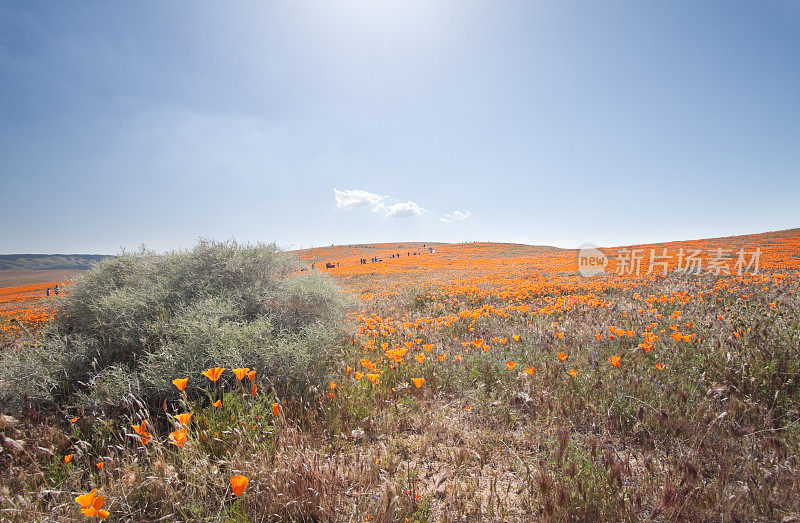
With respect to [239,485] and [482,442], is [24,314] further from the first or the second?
[482,442]

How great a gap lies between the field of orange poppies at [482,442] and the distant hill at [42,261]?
189 m

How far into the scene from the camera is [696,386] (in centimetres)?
316

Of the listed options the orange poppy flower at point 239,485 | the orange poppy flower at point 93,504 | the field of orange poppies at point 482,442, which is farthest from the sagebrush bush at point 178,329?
the orange poppy flower at point 93,504

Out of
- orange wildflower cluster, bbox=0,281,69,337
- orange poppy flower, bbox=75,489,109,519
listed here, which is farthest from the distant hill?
orange poppy flower, bbox=75,489,109,519

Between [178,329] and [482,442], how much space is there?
3.57m

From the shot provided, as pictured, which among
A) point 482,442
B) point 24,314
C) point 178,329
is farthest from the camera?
point 24,314

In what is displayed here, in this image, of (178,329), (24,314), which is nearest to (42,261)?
(24,314)

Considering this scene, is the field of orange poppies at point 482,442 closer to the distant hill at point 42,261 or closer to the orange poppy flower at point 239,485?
the orange poppy flower at point 239,485

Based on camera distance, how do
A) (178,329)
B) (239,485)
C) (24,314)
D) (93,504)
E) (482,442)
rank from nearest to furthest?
(93,504)
(239,485)
(482,442)
(178,329)
(24,314)

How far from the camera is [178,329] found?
3564mm

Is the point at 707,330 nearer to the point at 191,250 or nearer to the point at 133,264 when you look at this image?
the point at 191,250

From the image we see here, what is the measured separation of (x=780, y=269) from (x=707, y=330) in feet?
36.4

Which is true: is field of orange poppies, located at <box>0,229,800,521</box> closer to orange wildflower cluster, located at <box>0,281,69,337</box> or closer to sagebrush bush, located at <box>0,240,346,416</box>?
sagebrush bush, located at <box>0,240,346,416</box>

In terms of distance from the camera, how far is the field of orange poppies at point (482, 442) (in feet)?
6.21
